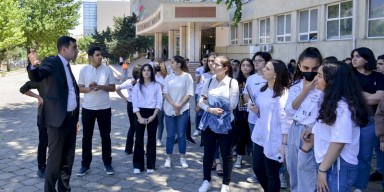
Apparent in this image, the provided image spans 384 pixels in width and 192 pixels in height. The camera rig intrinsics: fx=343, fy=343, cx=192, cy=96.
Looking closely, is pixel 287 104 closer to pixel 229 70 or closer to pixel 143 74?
pixel 229 70

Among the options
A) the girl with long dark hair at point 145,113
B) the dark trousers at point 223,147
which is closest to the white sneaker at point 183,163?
the girl with long dark hair at point 145,113

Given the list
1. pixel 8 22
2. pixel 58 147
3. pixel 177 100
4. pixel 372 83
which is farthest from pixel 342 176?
pixel 8 22

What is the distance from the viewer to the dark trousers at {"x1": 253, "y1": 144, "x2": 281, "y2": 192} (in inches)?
152

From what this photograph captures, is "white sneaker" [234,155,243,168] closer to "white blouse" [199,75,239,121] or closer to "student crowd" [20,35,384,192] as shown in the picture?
"student crowd" [20,35,384,192]

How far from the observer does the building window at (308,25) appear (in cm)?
1697

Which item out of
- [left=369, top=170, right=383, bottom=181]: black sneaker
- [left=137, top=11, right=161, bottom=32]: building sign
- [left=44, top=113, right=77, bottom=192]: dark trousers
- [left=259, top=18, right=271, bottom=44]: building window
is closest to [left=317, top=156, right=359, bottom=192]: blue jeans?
[left=44, top=113, right=77, bottom=192]: dark trousers

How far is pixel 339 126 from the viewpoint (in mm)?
2561

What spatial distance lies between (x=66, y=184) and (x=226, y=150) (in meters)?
2.15

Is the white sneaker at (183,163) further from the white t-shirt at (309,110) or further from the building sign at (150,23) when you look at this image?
the building sign at (150,23)

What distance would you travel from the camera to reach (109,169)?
18.1 feet

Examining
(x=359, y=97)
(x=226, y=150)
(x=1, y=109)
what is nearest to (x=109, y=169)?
(x=226, y=150)

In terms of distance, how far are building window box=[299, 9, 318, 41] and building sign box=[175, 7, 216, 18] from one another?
804 centimetres

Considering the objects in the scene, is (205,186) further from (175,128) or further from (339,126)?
(339,126)

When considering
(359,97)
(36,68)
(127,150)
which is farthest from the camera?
(127,150)
